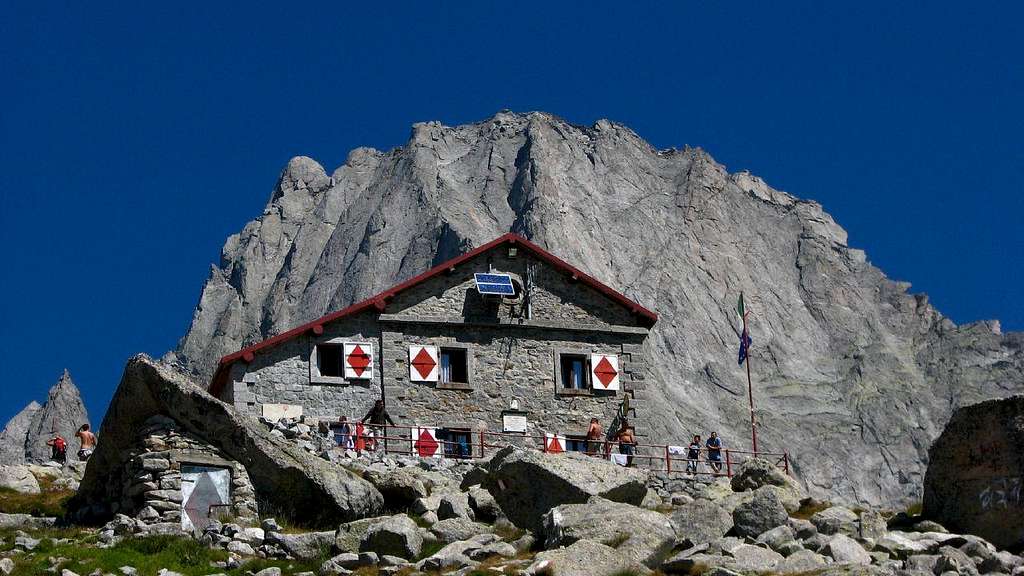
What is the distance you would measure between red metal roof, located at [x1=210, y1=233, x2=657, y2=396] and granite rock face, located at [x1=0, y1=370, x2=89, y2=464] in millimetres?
78647

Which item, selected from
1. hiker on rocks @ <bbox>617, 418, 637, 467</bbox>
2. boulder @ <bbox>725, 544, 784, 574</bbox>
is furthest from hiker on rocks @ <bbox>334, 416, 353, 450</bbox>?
boulder @ <bbox>725, 544, 784, 574</bbox>

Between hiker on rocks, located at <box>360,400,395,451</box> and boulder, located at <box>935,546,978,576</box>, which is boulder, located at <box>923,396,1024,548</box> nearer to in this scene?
boulder, located at <box>935,546,978,576</box>

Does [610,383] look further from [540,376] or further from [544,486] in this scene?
[544,486]

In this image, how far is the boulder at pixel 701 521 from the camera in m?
28.6

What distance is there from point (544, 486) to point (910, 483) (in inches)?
5361

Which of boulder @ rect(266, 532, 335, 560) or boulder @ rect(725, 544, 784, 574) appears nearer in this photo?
boulder @ rect(725, 544, 784, 574)

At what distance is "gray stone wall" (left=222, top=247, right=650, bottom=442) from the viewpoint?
4703cm

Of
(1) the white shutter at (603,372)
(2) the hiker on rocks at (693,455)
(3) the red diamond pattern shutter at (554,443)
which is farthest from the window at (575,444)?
(2) the hiker on rocks at (693,455)

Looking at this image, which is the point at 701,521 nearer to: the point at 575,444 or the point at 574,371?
the point at 575,444

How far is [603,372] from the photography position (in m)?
49.8

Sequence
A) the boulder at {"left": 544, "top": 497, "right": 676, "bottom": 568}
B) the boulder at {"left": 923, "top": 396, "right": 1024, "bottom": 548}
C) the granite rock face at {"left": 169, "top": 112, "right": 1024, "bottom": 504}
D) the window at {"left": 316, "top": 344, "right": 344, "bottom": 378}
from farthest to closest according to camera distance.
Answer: the granite rock face at {"left": 169, "top": 112, "right": 1024, "bottom": 504} → the window at {"left": 316, "top": 344, "right": 344, "bottom": 378} → the boulder at {"left": 923, "top": 396, "right": 1024, "bottom": 548} → the boulder at {"left": 544, "top": 497, "right": 676, "bottom": 568}

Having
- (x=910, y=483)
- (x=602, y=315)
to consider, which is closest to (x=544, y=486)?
(x=602, y=315)

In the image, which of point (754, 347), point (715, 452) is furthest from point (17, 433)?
point (715, 452)

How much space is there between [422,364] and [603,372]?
5464 mm
